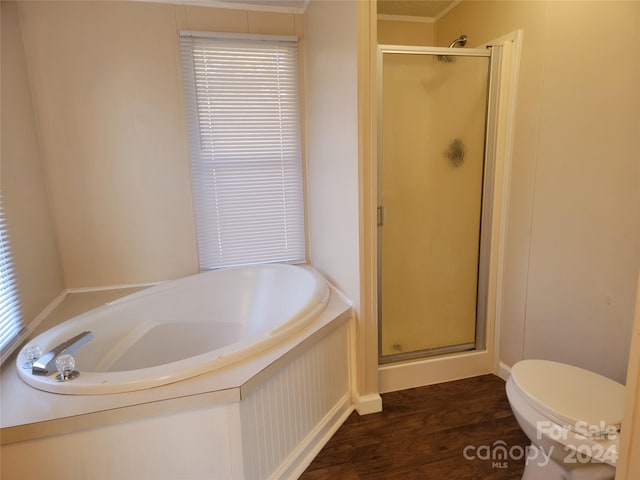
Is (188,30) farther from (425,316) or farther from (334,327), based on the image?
(425,316)

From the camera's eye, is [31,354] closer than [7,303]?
Yes

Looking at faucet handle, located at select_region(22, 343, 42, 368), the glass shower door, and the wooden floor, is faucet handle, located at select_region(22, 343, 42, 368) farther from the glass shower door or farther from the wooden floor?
the glass shower door

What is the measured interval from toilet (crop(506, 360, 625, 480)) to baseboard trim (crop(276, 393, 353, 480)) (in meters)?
0.80

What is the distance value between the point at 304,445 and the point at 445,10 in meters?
2.61

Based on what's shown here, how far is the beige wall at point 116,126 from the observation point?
7.18 ft

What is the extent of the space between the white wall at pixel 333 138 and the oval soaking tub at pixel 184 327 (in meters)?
0.21

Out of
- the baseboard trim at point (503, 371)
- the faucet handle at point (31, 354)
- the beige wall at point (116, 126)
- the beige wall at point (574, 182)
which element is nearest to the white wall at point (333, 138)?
the beige wall at point (116, 126)

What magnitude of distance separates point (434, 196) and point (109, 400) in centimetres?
179

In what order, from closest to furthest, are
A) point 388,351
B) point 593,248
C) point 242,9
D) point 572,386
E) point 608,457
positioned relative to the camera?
point 608,457 → point 572,386 → point 593,248 → point 388,351 → point 242,9

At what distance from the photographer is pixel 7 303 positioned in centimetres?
165

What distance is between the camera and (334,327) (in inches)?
72.1

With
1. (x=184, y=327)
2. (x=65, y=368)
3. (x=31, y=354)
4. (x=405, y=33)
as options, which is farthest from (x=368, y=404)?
(x=405, y=33)

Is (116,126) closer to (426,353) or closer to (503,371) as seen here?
(426,353)

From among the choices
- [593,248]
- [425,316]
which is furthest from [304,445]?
[593,248]
